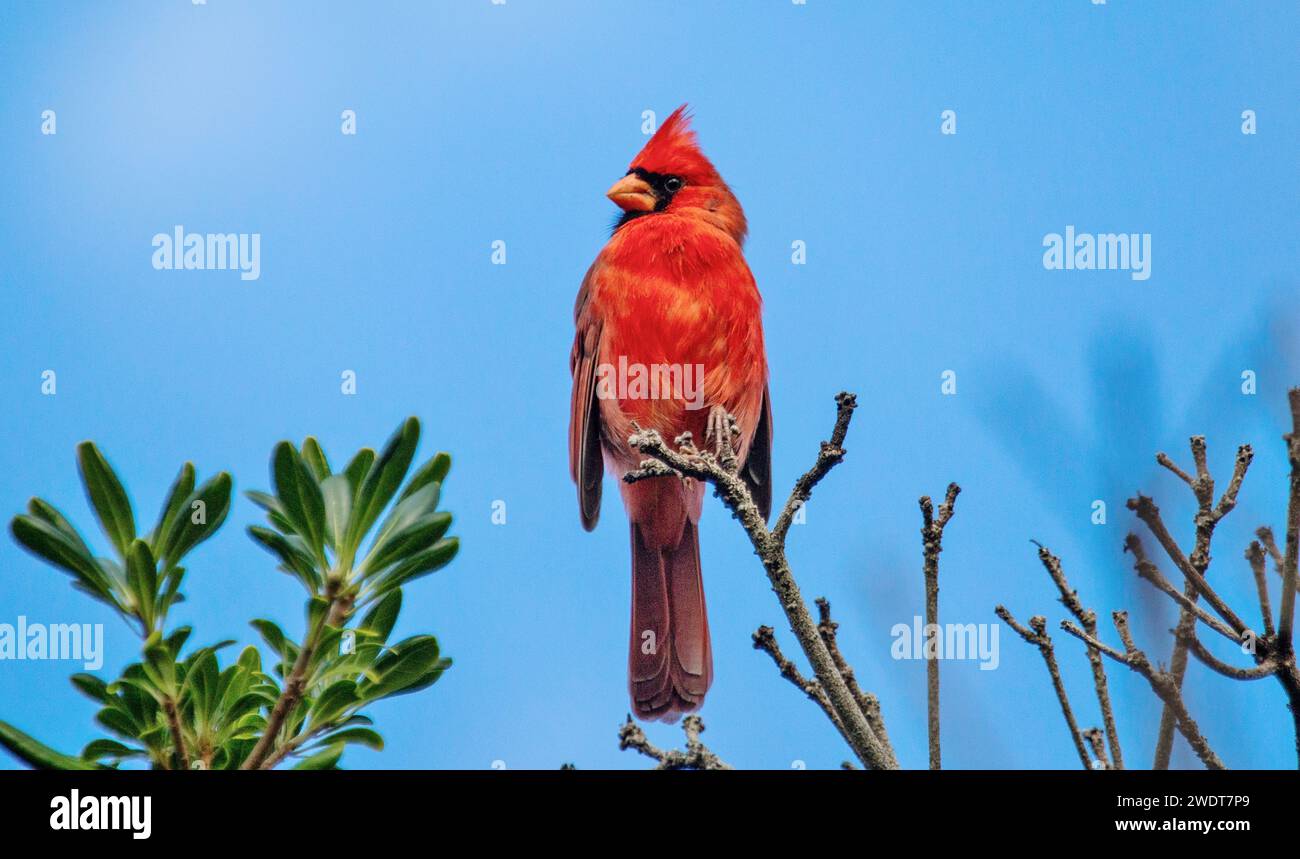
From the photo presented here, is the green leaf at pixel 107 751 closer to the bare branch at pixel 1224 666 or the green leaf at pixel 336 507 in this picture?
the green leaf at pixel 336 507

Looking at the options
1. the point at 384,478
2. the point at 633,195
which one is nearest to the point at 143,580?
the point at 384,478

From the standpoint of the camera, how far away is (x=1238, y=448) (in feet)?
4.34

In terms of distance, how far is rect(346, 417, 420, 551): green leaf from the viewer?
1.40 meters

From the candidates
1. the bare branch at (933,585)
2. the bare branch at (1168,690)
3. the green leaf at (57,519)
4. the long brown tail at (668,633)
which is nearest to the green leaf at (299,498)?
the green leaf at (57,519)

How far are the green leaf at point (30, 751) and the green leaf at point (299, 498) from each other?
0.36 meters

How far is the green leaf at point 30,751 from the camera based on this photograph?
1270 millimetres

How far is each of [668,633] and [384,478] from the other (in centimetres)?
97

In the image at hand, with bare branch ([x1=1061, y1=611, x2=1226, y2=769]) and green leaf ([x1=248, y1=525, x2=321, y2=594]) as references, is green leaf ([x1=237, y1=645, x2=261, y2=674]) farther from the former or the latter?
bare branch ([x1=1061, y1=611, x2=1226, y2=769])

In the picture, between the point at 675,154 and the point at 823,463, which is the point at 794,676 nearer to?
the point at 823,463

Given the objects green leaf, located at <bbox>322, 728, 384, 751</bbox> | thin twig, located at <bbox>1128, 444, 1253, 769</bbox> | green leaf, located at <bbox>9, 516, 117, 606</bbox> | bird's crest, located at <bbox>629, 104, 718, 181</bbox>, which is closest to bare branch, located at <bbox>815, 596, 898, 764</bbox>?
thin twig, located at <bbox>1128, 444, 1253, 769</bbox>
